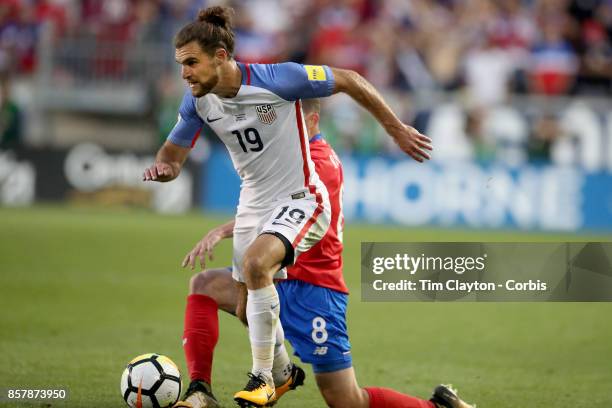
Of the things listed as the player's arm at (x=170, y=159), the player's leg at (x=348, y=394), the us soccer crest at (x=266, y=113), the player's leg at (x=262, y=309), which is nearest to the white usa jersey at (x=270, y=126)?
the us soccer crest at (x=266, y=113)

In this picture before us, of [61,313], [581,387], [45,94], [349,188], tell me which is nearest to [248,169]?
[581,387]

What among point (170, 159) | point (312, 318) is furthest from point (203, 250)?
point (312, 318)

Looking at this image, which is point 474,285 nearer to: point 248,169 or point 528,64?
point 248,169

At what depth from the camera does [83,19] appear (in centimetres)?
2200

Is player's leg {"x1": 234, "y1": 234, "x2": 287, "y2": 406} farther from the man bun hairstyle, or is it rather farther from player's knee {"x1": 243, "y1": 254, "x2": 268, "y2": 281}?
the man bun hairstyle

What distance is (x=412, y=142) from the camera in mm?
5902

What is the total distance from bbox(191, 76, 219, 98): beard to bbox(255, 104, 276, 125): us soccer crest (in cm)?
27

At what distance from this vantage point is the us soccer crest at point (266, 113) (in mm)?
5926

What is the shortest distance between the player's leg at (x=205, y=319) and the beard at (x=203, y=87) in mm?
1157

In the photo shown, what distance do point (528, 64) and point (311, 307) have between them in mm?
14424

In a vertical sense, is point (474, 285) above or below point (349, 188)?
below

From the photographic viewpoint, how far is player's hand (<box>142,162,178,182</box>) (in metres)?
6.16

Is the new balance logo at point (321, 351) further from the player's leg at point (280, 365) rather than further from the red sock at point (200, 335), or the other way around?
the red sock at point (200, 335)

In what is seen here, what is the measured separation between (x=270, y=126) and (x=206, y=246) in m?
0.83
